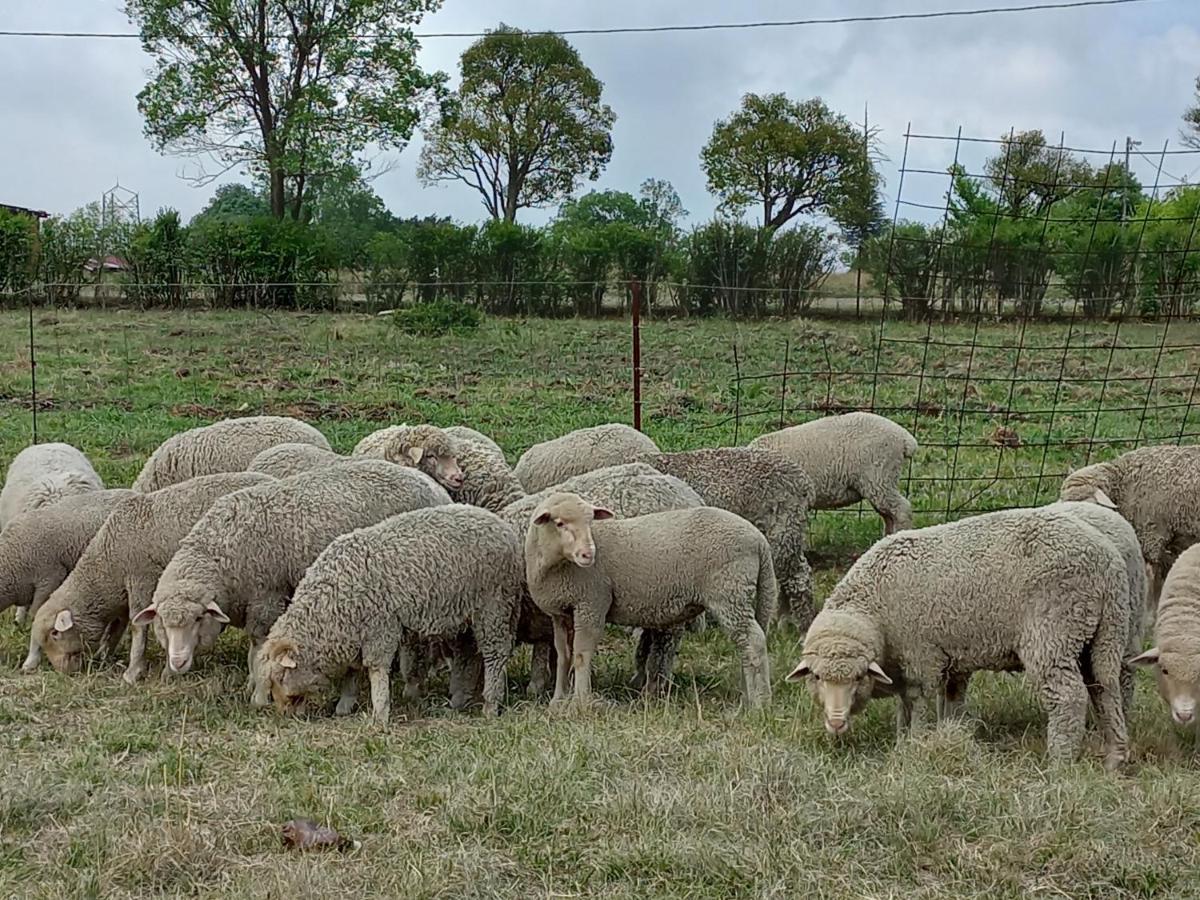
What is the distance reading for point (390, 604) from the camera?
633 centimetres

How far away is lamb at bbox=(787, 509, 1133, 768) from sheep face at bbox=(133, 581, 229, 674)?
3.23 m

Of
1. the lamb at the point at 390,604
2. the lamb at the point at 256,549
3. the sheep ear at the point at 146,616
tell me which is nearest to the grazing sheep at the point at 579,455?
the lamb at the point at 256,549

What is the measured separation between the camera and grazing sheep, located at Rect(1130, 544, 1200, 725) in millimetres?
5441

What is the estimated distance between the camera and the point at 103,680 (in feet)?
22.4

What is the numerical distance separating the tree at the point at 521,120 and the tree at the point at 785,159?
179 inches

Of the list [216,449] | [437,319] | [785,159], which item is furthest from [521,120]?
[216,449]

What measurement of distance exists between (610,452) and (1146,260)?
18305mm

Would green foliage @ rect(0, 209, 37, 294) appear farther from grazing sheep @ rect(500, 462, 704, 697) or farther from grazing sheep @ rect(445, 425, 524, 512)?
grazing sheep @ rect(500, 462, 704, 697)

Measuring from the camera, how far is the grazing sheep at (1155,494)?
26.4 feet

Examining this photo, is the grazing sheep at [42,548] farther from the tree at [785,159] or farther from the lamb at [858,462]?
the tree at [785,159]

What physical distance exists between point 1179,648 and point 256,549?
4.88 m

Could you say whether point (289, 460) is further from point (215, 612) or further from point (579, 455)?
point (579, 455)

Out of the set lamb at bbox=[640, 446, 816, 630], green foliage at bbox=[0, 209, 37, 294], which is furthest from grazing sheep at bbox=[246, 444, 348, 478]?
green foliage at bbox=[0, 209, 37, 294]

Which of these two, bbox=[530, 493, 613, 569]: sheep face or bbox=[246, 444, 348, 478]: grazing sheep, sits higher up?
bbox=[530, 493, 613, 569]: sheep face
